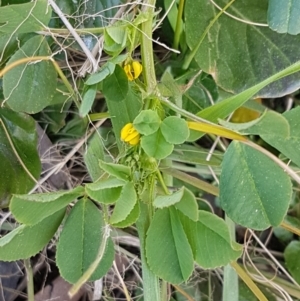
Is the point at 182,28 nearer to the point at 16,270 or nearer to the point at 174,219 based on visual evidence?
the point at 174,219

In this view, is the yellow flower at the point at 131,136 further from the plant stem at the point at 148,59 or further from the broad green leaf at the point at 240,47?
the broad green leaf at the point at 240,47

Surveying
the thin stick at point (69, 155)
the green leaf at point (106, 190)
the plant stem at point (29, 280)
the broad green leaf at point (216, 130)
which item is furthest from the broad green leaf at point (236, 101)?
the plant stem at point (29, 280)

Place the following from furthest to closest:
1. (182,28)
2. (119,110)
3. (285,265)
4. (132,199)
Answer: (285,265)
(182,28)
(119,110)
(132,199)

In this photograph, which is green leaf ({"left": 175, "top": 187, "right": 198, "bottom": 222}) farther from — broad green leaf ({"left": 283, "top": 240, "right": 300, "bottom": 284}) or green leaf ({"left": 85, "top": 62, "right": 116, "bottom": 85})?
broad green leaf ({"left": 283, "top": 240, "right": 300, "bottom": 284})

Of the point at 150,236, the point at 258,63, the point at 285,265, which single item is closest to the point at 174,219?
the point at 150,236

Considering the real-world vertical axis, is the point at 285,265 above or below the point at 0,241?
below

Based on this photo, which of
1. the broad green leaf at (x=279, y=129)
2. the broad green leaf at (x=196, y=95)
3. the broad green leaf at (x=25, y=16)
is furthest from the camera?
the broad green leaf at (x=196, y=95)

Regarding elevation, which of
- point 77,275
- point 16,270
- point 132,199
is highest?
point 132,199

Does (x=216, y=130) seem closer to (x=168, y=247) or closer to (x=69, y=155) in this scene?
(x=168, y=247)
